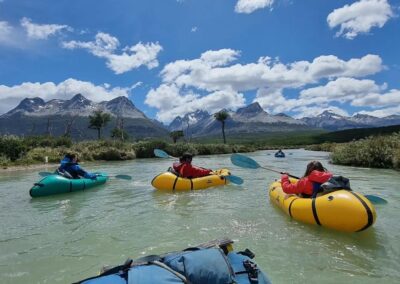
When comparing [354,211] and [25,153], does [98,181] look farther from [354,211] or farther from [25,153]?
[25,153]

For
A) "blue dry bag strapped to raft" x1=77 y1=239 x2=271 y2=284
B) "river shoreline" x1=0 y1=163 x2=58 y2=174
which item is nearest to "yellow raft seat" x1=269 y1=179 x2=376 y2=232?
"blue dry bag strapped to raft" x1=77 y1=239 x2=271 y2=284

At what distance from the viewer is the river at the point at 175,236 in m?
5.12

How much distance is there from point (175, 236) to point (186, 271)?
11.7 ft

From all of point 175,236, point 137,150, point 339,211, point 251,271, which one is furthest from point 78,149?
point 251,271

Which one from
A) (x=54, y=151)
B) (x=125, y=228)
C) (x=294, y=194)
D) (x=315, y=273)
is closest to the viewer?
(x=315, y=273)

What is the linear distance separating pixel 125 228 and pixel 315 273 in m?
3.99

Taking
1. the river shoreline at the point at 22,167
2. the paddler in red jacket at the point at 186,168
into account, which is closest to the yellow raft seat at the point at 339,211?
the paddler in red jacket at the point at 186,168

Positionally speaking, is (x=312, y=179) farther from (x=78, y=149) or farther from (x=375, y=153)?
(x=78, y=149)

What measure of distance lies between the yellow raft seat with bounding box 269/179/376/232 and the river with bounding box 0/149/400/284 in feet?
0.66

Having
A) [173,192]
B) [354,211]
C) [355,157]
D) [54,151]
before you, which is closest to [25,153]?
[54,151]

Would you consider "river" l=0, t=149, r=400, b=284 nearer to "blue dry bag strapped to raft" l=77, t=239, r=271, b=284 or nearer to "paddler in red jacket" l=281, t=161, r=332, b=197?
"paddler in red jacket" l=281, t=161, r=332, b=197

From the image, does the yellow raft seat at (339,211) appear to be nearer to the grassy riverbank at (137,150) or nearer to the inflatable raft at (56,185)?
the inflatable raft at (56,185)

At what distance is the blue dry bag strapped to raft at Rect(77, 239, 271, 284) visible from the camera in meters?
3.17

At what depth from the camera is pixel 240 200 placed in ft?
33.4
